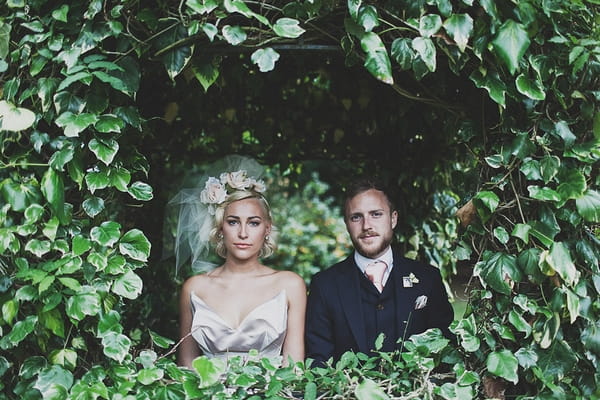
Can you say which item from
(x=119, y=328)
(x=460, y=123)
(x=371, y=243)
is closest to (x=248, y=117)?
(x=371, y=243)

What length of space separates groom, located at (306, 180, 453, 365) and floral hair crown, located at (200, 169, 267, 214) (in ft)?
1.73

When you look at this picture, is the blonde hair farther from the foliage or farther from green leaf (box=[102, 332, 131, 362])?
green leaf (box=[102, 332, 131, 362])

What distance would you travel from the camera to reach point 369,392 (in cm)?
234

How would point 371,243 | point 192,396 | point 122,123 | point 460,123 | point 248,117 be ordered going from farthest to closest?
→ point 248,117 < point 371,243 < point 460,123 < point 122,123 < point 192,396

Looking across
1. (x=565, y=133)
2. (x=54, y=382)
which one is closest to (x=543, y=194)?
(x=565, y=133)

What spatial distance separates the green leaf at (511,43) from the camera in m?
2.32

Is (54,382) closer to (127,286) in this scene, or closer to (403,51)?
(127,286)

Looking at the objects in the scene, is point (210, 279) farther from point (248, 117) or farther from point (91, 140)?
point (248, 117)

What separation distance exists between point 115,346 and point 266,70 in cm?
114

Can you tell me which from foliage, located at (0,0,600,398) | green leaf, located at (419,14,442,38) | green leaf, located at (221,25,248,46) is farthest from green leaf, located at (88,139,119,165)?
green leaf, located at (419,14,442,38)

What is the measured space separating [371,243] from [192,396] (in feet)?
4.21

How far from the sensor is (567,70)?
8.27 ft

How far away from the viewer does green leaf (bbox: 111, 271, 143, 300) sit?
2.47m

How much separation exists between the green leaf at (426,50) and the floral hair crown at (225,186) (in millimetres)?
1414
